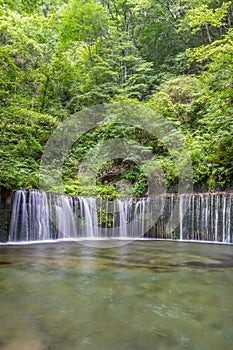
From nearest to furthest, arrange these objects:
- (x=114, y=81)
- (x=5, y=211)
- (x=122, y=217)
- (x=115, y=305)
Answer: (x=115, y=305), (x=5, y=211), (x=122, y=217), (x=114, y=81)

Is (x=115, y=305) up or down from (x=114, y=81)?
down

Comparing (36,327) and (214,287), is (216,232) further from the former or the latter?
(36,327)

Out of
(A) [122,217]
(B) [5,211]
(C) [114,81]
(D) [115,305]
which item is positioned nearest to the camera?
(D) [115,305]

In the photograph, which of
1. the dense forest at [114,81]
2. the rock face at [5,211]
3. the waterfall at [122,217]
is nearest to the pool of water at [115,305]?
the rock face at [5,211]

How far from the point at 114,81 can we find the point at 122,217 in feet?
34.1

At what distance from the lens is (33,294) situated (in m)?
2.96

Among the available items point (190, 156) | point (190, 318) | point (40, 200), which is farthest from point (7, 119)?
point (190, 318)

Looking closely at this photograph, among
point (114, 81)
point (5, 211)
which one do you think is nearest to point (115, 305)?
point (5, 211)

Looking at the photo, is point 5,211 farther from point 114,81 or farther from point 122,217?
point 114,81

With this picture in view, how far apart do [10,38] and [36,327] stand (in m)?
12.0

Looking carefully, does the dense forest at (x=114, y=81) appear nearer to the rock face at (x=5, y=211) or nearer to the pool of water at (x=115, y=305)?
the rock face at (x=5, y=211)

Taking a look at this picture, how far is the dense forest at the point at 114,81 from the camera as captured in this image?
344 inches

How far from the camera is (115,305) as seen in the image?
8.73ft

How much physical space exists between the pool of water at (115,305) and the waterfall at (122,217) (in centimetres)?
343
